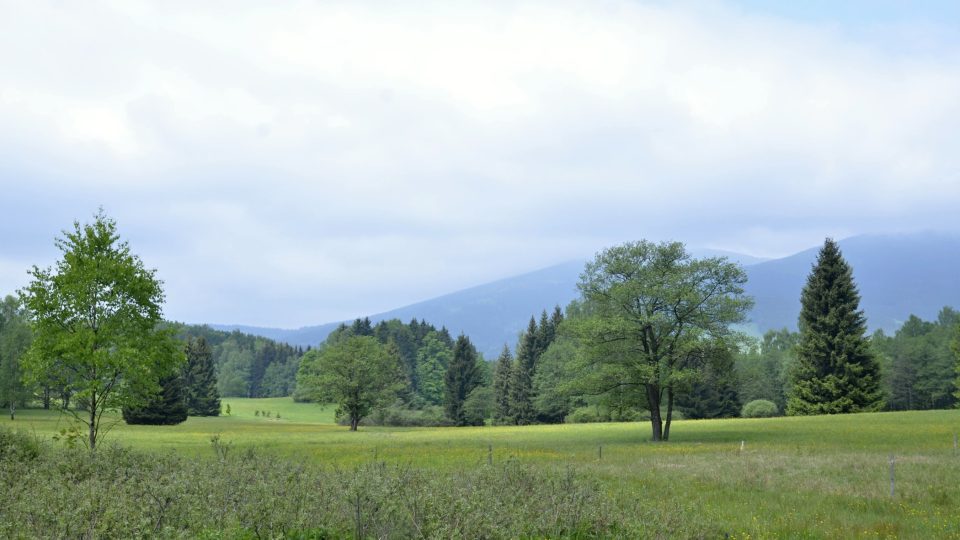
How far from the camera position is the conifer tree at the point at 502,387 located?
104 meters

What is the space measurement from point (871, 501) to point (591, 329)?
24.6 metres

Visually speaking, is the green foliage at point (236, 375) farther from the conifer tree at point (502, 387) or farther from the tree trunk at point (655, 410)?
the tree trunk at point (655, 410)

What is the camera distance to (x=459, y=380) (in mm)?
105562

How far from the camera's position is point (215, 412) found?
357 ft

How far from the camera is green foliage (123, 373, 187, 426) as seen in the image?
254 feet

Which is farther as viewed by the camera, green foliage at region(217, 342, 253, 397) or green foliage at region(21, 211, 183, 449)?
green foliage at region(217, 342, 253, 397)

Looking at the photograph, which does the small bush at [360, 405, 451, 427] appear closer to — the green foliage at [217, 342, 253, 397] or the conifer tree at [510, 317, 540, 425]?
the conifer tree at [510, 317, 540, 425]

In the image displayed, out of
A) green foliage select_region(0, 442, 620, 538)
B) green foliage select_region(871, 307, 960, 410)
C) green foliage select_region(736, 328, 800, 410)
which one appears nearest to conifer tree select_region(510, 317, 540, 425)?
green foliage select_region(736, 328, 800, 410)

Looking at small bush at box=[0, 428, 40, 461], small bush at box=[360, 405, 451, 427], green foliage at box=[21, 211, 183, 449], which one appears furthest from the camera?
small bush at box=[360, 405, 451, 427]

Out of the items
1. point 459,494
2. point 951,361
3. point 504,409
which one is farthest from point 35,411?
point 951,361

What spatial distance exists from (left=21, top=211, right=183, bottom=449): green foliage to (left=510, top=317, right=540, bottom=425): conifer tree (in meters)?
75.2

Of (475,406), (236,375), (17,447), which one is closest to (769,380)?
(475,406)

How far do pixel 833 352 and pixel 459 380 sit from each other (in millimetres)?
55818

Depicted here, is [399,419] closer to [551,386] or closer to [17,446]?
[551,386]
